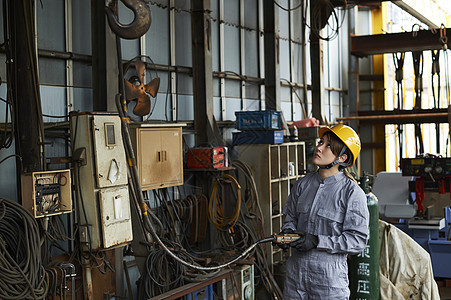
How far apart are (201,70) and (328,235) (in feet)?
10.1

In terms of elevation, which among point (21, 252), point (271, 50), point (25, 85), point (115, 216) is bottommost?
point (21, 252)

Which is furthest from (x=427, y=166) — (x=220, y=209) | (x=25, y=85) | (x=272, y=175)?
(x=25, y=85)

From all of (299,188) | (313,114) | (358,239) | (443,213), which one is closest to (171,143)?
(299,188)

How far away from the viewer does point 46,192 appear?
3729 mm

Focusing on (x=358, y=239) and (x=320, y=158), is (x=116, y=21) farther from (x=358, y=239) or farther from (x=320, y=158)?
(x=358, y=239)

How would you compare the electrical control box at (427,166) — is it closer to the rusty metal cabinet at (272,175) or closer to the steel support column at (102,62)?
the rusty metal cabinet at (272,175)

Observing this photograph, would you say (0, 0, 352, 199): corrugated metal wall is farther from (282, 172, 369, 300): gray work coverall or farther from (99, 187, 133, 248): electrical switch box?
(282, 172, 369, 300): gray work coverall

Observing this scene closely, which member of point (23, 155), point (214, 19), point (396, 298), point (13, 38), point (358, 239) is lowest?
point (396, 298)

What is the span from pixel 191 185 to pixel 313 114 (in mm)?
3912

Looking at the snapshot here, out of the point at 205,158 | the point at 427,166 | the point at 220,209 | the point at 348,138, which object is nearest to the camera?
the point at 348,138

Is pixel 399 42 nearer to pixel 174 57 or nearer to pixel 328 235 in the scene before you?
pixel 174 57

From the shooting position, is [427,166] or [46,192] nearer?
[46,192]

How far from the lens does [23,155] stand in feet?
12.5

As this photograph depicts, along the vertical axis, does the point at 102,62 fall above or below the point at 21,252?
above
